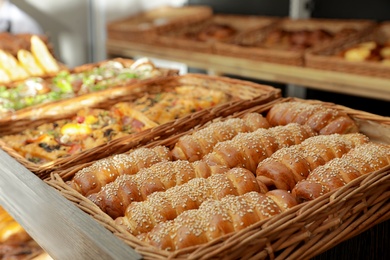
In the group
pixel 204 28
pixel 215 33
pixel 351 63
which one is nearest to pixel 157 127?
pixel 351 63

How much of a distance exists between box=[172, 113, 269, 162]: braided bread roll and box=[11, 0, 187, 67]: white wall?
15.2ft

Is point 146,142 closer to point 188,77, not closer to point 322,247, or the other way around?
point 322,247

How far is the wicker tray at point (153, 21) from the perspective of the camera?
206 inches

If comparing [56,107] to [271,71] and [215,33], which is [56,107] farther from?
[215,33]

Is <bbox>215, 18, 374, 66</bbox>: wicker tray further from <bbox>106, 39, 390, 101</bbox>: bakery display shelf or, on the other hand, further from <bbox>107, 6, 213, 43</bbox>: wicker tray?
<bbox>107, 6, 213, 43</bbox>: wicker tray

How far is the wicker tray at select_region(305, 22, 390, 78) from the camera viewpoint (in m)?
3.49

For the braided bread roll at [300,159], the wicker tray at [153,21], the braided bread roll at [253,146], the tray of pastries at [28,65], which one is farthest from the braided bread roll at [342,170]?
the wicker tray at [153,21]

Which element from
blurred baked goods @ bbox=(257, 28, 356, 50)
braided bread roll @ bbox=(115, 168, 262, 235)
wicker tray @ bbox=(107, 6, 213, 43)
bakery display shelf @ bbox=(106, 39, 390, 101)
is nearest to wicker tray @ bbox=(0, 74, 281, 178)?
braided bread roll @ bbox=(115, 168, 262, 235)

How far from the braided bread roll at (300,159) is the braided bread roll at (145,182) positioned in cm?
14

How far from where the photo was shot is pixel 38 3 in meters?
6.01

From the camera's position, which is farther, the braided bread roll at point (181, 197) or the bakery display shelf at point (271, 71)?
the bakery display shelf at point (271, 71)

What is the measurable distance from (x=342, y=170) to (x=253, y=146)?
329 millimetres

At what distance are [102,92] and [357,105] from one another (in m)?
2.59

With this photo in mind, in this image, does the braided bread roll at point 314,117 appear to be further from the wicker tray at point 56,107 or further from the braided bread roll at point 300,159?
the wicker tray at point 56,107
